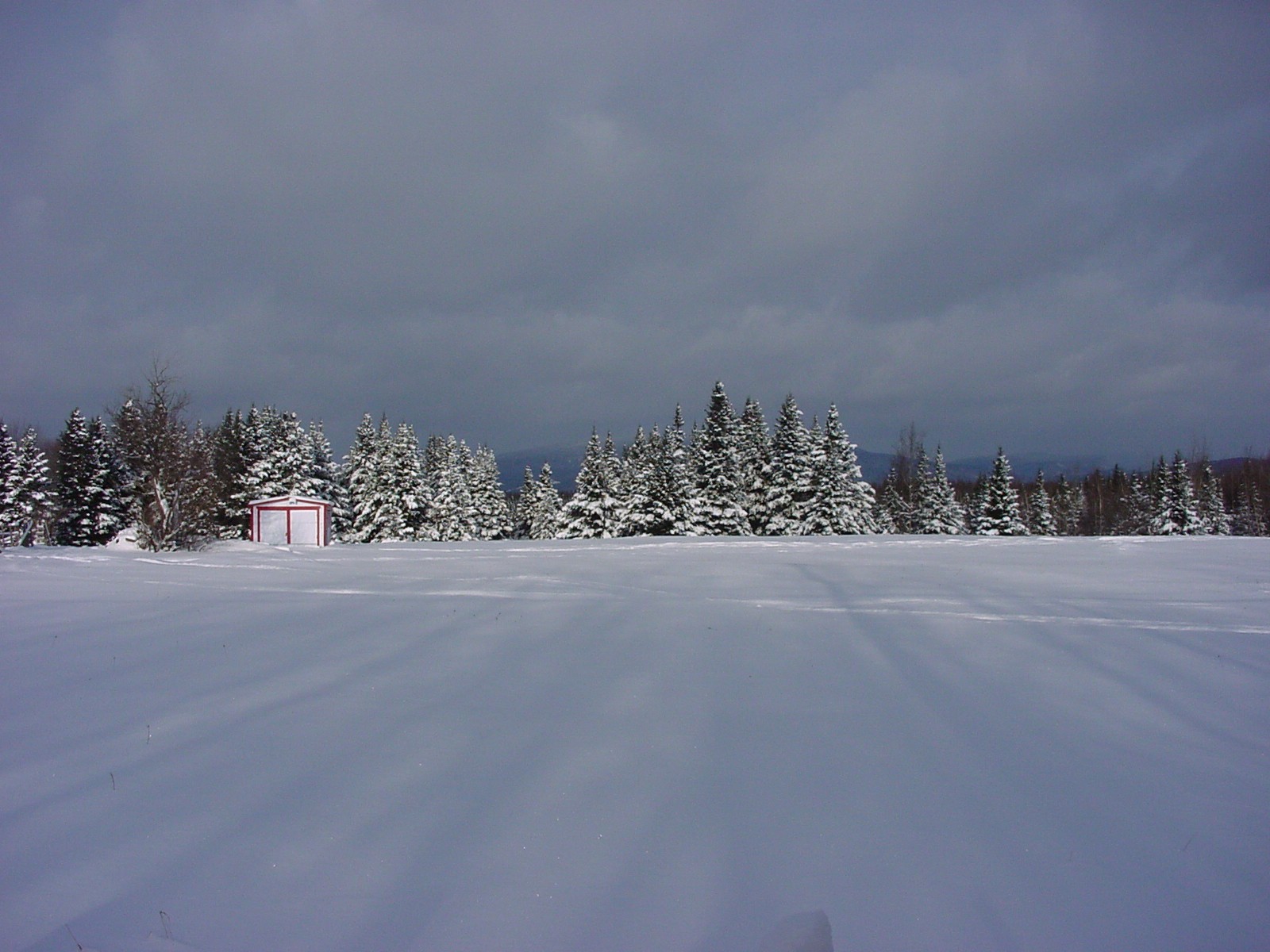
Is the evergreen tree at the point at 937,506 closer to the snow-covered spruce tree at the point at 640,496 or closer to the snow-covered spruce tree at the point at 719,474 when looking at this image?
the snow-covered spruce tree at the point at 719,474

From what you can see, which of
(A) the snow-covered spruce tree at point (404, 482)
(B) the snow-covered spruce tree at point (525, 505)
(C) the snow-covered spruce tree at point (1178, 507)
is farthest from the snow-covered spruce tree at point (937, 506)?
(A) the snow-covered spruce tree at point (404, 482)

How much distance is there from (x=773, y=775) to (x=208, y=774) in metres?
3.96

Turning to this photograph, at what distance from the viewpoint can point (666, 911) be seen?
3363mm

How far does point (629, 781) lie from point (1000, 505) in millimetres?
48040

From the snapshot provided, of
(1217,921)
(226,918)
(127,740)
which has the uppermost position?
(127,740)

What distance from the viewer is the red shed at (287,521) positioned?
3500cm

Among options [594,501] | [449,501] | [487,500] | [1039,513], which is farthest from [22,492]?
[1039,513]

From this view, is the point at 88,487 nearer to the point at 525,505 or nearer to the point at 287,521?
the point at 287,521

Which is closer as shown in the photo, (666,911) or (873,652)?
(666,911)

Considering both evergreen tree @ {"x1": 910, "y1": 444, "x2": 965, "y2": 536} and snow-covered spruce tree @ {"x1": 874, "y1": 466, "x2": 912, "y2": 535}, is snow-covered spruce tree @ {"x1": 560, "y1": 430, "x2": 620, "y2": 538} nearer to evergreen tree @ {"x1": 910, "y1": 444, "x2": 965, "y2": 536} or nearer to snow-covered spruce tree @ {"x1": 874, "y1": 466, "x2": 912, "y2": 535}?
snow-covered spruce tree @ {"x1": 874, "y1": 466, "x2": 912, "y2": 535}

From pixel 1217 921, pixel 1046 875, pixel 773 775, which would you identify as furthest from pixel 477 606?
pixel 1217 921

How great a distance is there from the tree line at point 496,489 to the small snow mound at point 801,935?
31.0 m

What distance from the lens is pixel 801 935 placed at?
302cm

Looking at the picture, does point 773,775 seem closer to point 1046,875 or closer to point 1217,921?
point 1046,875
